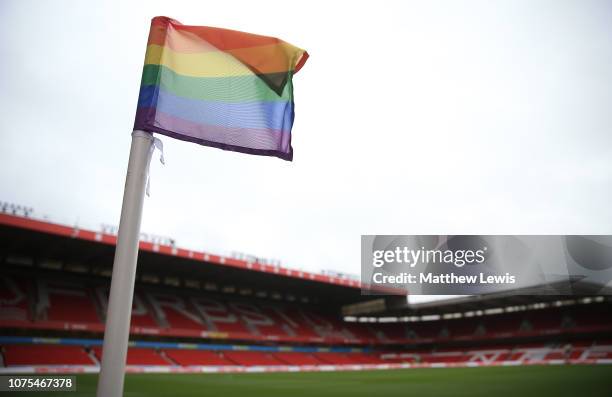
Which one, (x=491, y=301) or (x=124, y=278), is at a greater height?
(x=491, y=301)

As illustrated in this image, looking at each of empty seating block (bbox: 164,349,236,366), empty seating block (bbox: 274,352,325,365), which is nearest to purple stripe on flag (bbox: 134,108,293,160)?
empty seating block (bbox: 164,349,236,366)

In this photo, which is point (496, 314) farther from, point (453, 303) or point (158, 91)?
point (158, 91)

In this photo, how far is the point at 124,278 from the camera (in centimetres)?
277

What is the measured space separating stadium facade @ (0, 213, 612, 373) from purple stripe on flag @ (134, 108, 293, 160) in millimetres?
21370

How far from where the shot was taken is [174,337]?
30312 millimetres

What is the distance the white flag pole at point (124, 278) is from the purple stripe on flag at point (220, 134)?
5.5 inches

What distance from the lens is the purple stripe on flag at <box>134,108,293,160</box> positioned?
3150 millimetres

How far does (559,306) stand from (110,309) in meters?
43.8

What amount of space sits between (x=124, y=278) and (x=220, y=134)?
4.77 feet

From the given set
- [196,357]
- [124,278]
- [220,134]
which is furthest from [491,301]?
[124,278]

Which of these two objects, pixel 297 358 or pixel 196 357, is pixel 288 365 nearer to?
pixel 297 358

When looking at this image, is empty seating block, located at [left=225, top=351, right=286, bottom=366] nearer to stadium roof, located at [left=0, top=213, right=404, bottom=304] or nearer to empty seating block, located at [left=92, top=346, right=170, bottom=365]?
empty seating block, located at [left=92, top=346, right=170, bottom=365]

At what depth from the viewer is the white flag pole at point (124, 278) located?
2654 mm

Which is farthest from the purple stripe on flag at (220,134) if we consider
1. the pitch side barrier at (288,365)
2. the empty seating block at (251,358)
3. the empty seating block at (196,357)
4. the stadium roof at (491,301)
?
the stadium roof at (491,301)
